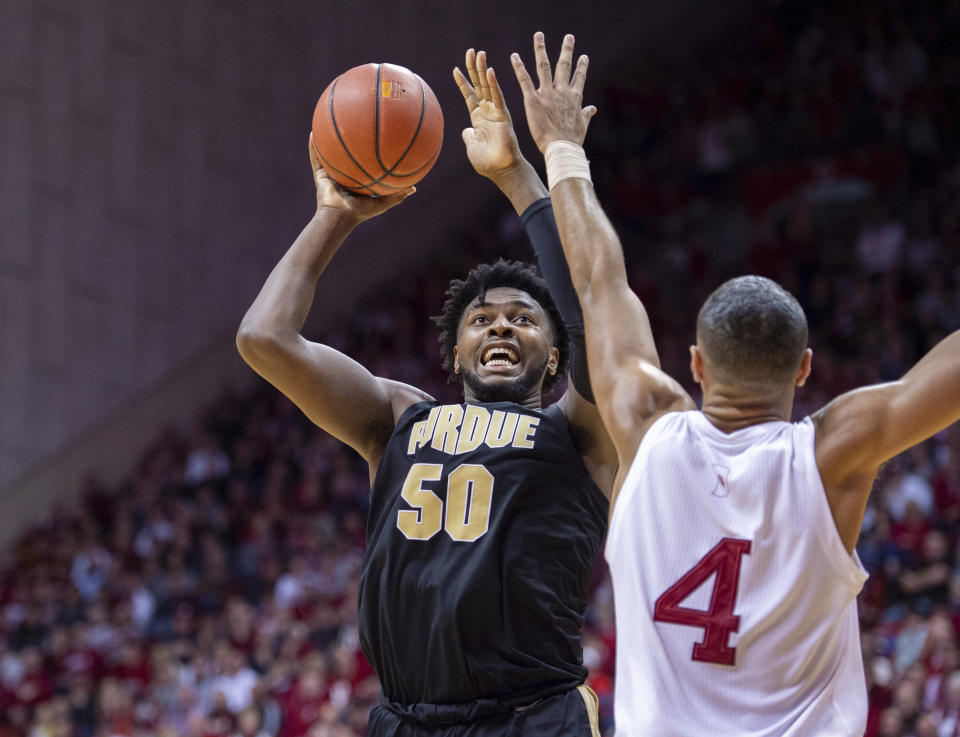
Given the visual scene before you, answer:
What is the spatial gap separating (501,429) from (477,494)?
8.8 inches

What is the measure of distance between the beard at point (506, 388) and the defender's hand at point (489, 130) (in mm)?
650

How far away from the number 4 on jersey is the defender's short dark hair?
354 mm

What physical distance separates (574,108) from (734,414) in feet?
3.54

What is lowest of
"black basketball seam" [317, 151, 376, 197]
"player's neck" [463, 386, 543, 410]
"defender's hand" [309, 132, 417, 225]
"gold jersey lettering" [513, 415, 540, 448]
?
"gold jersey lettering" [513, 415, 540, 448]

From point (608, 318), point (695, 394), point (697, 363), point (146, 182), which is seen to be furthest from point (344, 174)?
point (146, 182)

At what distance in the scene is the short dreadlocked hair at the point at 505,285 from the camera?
398 cm

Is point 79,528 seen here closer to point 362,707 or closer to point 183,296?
point 183,296

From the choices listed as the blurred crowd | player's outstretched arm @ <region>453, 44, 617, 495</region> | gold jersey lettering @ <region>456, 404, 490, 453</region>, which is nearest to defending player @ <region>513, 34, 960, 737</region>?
player's outstretched arm @ <region>453, 44, 617, 495</region>

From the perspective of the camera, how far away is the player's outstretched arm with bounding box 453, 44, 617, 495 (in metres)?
3.23

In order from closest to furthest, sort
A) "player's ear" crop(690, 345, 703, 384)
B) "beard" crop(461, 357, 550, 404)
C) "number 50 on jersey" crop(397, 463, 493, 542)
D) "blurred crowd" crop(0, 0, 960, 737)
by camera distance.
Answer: "player's ear" crop(690, 345, 703, 384), "number 50 on jersey" crop(397, 463, 493, 542), "beard" crop(461, 357, 550, 404), "blurred crowd" crop(0, 0, 960, 737)

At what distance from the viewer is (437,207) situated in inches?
696

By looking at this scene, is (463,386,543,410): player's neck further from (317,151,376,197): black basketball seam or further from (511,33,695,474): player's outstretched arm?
(511,33,695,474): player's outstretched arm

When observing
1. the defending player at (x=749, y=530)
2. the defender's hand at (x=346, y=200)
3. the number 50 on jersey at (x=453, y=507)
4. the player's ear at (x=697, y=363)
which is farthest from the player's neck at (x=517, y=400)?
the defending player at (x=749, y=530)

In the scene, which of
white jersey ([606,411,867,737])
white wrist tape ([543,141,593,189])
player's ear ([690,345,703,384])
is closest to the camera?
white jersey ([606,411,867,737])
